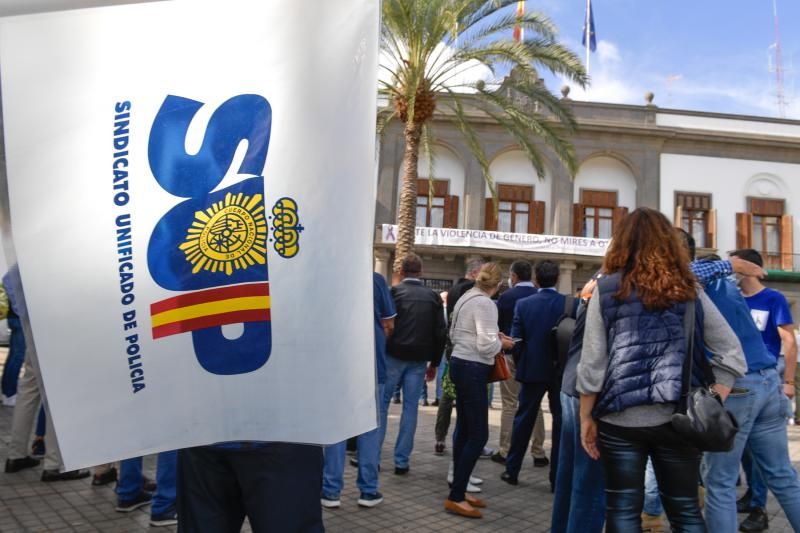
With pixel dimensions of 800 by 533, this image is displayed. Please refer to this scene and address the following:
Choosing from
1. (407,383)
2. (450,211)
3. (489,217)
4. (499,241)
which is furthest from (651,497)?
(489,217)

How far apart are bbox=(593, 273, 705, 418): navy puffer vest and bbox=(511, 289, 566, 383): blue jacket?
7.54 feet

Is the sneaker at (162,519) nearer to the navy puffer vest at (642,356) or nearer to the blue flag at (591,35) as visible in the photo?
the navy puffer vest at (642,356)

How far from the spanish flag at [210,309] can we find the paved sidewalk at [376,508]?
8.58 feet

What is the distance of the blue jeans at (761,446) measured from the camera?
10.2ft

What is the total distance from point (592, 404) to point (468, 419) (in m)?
1.67

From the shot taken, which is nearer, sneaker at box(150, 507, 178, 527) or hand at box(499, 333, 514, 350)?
sneaker at box(150, 507, 178, 527)

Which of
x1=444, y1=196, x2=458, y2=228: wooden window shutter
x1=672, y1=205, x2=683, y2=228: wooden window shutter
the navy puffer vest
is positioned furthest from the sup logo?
x1=672, y1=205, x2=683, y2=228: wooden window shutter

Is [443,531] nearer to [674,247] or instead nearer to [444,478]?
[444,478]

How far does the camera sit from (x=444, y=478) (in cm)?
498

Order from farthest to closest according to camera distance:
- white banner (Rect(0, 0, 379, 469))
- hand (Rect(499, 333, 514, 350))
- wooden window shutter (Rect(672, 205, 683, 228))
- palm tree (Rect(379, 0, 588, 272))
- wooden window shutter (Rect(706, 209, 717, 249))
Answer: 1. wooden window shutter (Rect(706, 209, 717, 249))
2. wooden window shutter (Rect(672, 205, 683, 228))
3. palm tree (Rect(379, 0, 588, 272))
4. hand (Rect(499, 333, 514, 350))
5. white banner (Rect(0, 0, 379, 469))

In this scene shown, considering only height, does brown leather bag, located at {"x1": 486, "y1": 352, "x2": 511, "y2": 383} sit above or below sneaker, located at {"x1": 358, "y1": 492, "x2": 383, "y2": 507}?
above

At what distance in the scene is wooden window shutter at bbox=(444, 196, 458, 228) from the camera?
24656 millimetres

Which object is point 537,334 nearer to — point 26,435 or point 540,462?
point 540,462

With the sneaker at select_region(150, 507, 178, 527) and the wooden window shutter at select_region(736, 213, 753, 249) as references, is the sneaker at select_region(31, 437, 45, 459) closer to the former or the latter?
the sneaker at select_region(150, 507, 178, 527)
